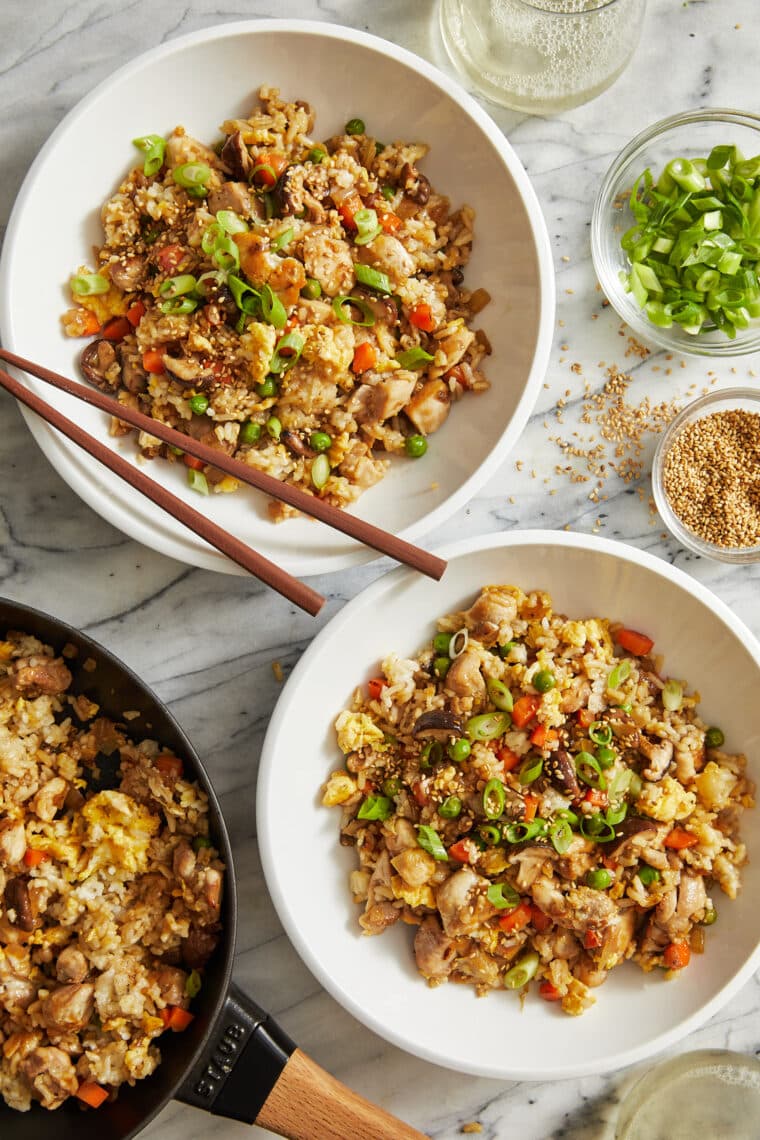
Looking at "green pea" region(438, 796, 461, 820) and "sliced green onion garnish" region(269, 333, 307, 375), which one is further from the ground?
"sliced green onion garnish" region(269, 333, 307, 375)

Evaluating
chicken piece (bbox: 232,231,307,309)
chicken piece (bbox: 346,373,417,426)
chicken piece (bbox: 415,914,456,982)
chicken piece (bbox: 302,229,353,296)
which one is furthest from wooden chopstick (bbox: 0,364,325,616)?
chicken piece (bbox: 415,914,456,982)

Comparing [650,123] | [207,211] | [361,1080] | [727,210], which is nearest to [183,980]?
[361,1080]

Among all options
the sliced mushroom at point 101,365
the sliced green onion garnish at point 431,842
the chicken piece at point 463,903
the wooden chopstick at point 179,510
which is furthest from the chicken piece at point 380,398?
the chicken piece at point 463,903

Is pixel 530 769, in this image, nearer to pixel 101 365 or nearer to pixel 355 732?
pixel 355 732

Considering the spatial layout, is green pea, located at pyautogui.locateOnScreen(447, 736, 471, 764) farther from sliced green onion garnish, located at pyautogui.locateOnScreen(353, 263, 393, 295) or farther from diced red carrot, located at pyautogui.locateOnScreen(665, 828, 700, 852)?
sliced green onion garnish, located at pyautogui.locateOnScreen(353, 263, 393, 295)

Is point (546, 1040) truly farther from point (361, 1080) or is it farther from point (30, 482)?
point (30, 482)
